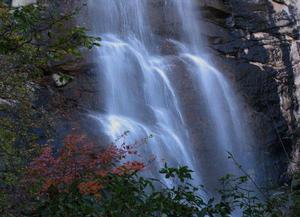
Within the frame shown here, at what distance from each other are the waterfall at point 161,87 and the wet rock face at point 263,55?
606 mm

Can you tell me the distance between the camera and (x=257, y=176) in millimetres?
16828

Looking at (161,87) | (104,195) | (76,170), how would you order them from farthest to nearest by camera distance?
(161,87)
(76,170)
(104,195)

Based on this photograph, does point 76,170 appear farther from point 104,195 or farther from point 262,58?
point 262,58

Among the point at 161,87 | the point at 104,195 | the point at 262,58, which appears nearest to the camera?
the point at 104,195

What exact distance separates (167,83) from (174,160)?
342 centimetres

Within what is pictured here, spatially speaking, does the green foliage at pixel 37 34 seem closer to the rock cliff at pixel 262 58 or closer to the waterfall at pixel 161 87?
the waterfall at pixel 161 87

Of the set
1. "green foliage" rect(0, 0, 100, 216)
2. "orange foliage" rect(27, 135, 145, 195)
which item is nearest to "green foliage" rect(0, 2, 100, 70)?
"green foliage" rect(0, 0, 100, 216)

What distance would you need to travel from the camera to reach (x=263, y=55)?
19.3 metres

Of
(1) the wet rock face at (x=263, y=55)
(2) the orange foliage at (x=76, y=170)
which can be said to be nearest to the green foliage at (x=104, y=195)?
(2) the orange foliage at (x=76, y=170)

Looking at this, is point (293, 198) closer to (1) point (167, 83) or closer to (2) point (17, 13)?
(2) point (17, 13)

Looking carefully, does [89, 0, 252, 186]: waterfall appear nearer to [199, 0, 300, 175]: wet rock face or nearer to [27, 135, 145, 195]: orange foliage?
[199, 0, 300, 175]: wet rock face

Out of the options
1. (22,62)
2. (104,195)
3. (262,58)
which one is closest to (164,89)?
(262,58)

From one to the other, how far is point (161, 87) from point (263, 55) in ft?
17.5

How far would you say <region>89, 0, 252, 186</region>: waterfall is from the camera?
1400 centimetres
